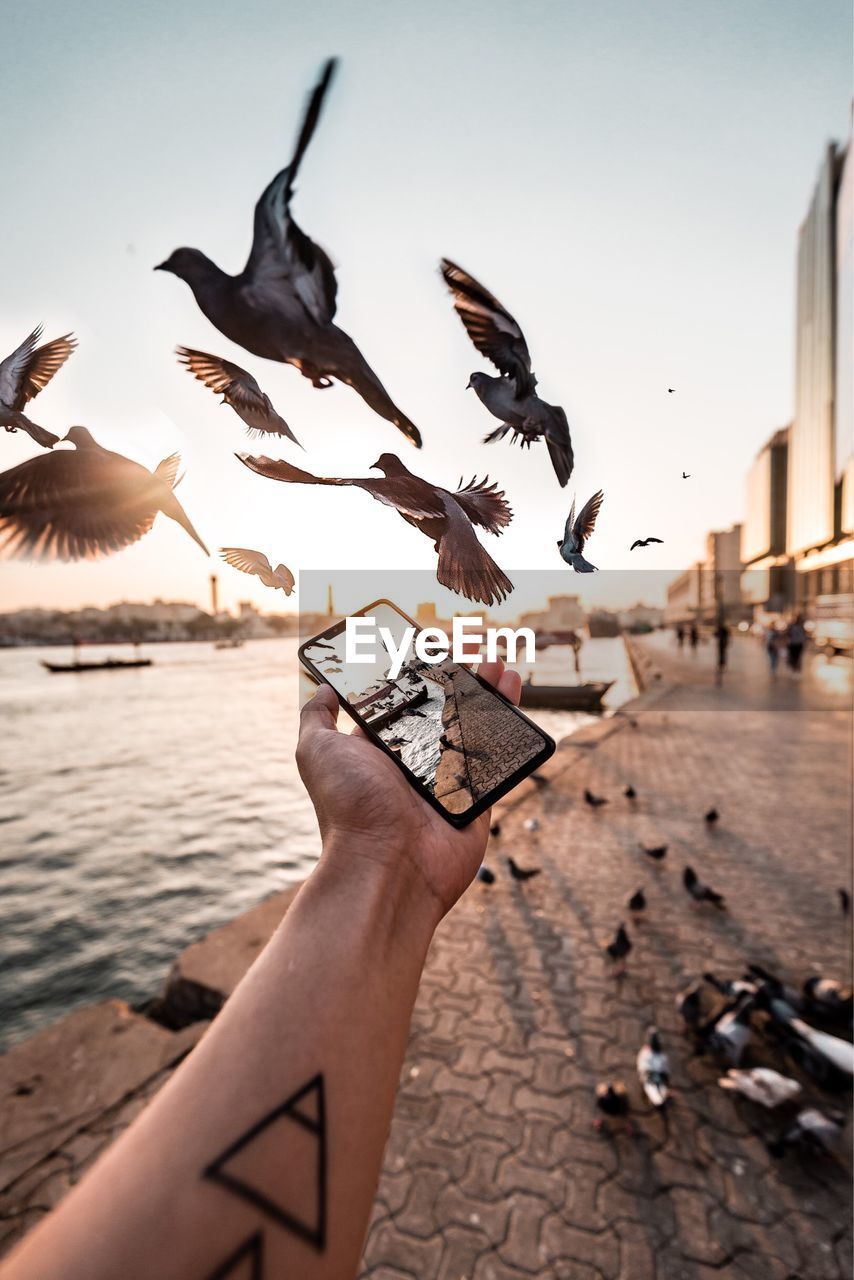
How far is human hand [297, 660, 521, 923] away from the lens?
159cm

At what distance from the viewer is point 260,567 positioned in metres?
1.36

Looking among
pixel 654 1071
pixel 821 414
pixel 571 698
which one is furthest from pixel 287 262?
pixel 821 414

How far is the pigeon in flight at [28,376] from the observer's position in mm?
1018

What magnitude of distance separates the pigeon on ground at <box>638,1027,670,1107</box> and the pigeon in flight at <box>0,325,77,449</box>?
5.80 meters

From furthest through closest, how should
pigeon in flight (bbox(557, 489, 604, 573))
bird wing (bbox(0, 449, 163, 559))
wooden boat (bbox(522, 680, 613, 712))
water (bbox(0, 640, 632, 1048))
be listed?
wooden boat (bbox(522, 680, 613, 712)) < water (bbox(0, 640, 632, 1048)) < pigeon in flight (bbox(557, 489, 604, 573)) < bird wing (bbox(0, 449, 163, 559))

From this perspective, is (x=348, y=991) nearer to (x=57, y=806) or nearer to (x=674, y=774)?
(x=674, y=774)

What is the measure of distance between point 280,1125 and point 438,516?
3.70ft

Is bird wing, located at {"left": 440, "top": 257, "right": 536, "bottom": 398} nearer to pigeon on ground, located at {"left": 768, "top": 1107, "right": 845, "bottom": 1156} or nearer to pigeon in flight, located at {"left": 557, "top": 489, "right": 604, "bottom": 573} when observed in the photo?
pigeon in flight, located at {"left": 557, "top": 489, "right": 604, "bottom": 573}

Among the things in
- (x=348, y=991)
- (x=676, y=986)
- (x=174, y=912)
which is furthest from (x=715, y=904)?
(x=174, y=912)

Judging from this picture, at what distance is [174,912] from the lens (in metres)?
12.4

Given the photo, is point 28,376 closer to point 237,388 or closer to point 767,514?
point 237,388

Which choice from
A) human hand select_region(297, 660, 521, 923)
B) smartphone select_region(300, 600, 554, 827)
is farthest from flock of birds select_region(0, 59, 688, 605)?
human hand select_region(297, 660, 521, 923)

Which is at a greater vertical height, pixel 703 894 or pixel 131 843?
pixel 703 894

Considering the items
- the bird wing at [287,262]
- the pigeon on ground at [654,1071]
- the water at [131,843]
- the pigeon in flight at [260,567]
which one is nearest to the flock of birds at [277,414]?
the bird wing at [287,262]
